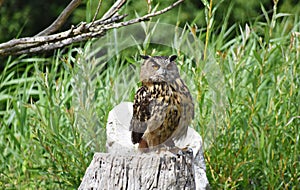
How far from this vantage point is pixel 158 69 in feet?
6.90

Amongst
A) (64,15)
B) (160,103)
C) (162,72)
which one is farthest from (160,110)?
(64,15)

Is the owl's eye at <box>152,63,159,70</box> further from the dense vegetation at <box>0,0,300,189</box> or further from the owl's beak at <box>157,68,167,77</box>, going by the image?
the dense vegetation at <box>0,0,300,189</box>

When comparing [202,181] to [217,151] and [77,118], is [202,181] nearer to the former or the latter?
[217,151]

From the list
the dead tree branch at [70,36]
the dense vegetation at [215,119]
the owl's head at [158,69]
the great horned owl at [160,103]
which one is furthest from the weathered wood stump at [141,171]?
the dead tree branch at [70,36]

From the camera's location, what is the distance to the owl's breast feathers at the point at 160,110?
2146 millimetres

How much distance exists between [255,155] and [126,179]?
1.15 meters

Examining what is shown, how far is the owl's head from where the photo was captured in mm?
2096

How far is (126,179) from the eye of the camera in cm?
214

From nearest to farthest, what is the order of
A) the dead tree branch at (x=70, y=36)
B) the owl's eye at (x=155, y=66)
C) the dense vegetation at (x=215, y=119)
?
the dead tree branch at (x=70, y=36) < the owl's eye at (x=155, y=66) < the dense vegetation at (x=215, y=119)

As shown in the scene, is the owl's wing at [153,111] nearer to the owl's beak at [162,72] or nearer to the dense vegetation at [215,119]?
the owl's beak at [162,72]

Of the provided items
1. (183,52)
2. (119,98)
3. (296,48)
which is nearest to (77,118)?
(119,98)

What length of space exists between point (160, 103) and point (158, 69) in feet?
0.42

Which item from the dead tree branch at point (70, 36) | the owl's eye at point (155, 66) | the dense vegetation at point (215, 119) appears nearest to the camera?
the dead tree branch at point (70, 36)

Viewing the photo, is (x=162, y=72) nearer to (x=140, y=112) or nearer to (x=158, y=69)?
(x=158, y=69)
